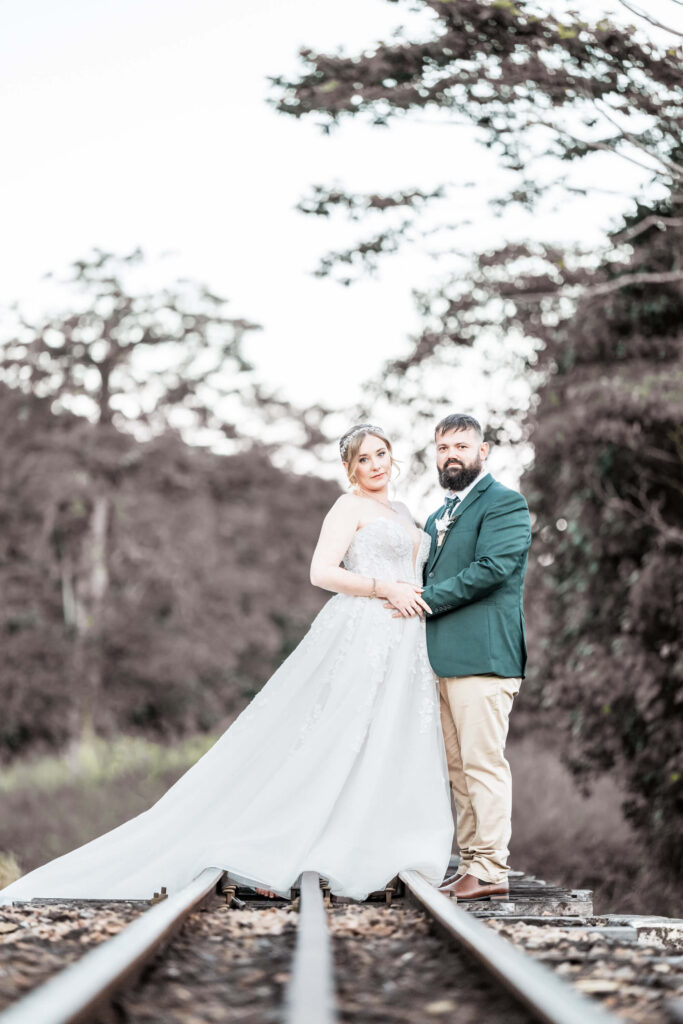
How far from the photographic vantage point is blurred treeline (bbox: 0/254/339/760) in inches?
1201

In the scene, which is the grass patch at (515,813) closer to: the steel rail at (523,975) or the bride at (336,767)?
the bride at (336,767)

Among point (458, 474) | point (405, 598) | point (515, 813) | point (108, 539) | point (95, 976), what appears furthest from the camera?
point (108, 539)

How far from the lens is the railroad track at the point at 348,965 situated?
2.79 m

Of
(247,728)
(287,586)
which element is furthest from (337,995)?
(287,586)

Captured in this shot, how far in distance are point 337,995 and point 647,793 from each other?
10533 mm

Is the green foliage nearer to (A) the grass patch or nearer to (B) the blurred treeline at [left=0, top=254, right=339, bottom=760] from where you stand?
(A) the grass patch

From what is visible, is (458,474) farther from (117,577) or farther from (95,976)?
(117,577)

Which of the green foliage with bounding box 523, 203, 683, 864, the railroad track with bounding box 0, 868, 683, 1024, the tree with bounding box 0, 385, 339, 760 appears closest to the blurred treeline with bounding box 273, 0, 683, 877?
the green foliage with bounding box 523, 203, 683, 864

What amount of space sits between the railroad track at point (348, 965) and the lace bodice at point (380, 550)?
153cm

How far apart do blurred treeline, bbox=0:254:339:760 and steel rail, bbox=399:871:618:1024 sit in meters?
27.2

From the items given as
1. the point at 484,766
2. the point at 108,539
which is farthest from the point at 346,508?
the point at 108,539

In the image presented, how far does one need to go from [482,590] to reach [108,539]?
1068 inches

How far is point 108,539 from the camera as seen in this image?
32.3m

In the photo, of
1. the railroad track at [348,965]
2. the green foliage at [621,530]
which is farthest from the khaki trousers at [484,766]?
the green foliage at [621,530]
